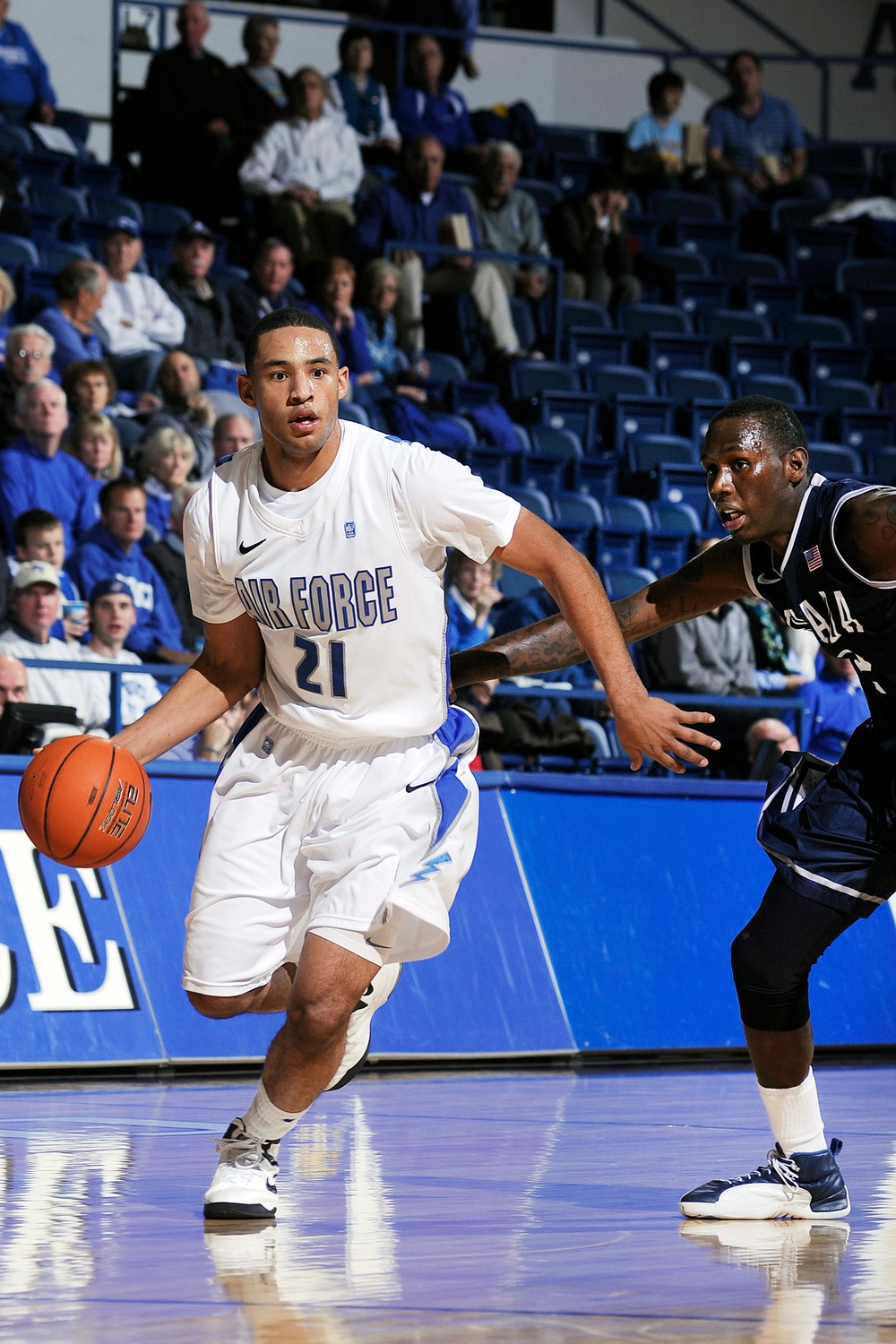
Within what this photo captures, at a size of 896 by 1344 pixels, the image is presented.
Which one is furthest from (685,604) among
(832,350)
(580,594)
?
(832,350)

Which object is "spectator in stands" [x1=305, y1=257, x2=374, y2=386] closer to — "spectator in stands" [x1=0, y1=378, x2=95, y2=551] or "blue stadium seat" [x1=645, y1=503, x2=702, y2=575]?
"blue stadium seat" [x1=645, y1=503, x2=702, y2=575]

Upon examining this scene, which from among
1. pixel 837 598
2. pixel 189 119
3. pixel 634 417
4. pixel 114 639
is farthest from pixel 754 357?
pixel 837 598

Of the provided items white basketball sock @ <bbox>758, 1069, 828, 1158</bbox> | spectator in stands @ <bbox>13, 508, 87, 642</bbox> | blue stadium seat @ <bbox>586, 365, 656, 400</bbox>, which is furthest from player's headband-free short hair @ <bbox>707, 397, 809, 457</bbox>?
blue stadium seat @ <bbox>586, 365, 656, 400</bbox>

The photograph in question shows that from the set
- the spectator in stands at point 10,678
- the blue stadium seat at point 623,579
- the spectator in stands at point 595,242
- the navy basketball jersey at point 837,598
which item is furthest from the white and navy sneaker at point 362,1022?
the spectator in stands at point 595,242

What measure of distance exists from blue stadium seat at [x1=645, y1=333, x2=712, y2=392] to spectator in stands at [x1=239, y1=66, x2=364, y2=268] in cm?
300

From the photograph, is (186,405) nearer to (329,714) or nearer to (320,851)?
(329,714)

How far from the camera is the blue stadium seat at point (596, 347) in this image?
16.4 meters

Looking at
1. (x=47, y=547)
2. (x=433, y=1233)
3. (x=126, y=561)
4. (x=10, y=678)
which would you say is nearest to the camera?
(x=433, y=1233)

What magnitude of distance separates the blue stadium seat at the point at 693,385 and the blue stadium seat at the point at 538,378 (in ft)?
3.04

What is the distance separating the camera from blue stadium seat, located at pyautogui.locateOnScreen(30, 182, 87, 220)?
14.3 metres

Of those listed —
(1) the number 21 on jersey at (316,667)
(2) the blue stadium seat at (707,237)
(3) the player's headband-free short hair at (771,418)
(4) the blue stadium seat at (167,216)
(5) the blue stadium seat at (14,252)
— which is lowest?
(1) the number 21 on jersey at (316,667)

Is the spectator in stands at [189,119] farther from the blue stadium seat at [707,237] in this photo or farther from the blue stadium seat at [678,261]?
the blue stadium seat at [707,237]

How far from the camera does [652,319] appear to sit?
56.0 ft

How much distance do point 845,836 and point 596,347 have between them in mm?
12477
